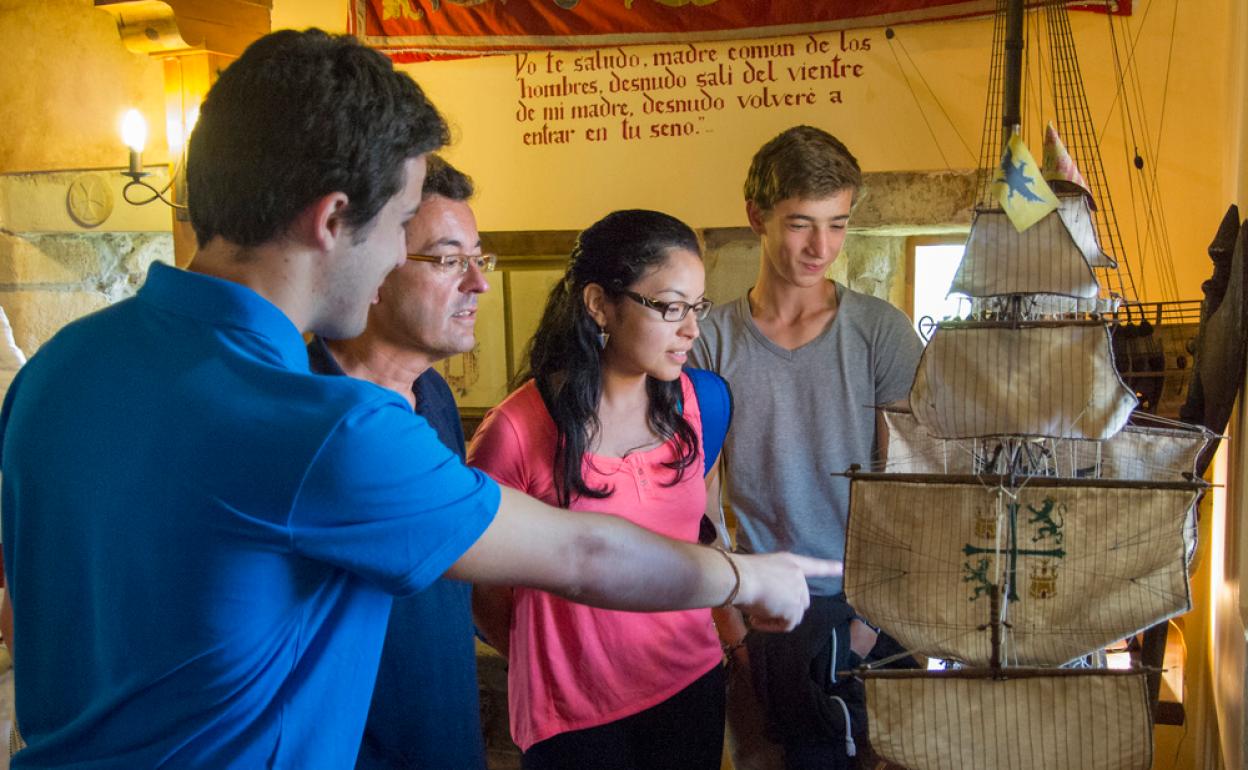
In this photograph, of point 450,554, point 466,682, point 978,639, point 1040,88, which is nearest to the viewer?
point 450,554

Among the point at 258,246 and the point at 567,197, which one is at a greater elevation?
the point at 567,197

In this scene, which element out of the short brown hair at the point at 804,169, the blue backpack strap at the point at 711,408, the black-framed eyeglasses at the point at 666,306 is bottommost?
the blue backpack strap at the point at 711,408

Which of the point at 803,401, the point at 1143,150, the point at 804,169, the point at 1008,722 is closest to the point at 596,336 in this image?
the point at 803,401

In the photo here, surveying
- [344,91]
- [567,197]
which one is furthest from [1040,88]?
[344,91]

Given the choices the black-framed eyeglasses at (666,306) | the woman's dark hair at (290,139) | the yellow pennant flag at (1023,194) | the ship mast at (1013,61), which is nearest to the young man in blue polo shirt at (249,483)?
the woman's dark hair at (290,139)

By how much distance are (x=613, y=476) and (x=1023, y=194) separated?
81cm

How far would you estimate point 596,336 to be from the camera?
2057 millimetres

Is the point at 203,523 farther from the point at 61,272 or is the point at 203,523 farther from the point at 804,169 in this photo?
the point at 61,272

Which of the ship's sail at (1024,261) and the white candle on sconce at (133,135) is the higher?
the white candle on sconce at (133,135)

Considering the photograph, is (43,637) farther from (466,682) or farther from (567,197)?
(567,197)

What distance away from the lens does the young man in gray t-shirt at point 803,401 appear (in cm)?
221

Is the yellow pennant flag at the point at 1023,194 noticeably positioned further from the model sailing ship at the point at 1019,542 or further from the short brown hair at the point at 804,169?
the short brown hair at the point at 804,169

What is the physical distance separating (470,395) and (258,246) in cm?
387

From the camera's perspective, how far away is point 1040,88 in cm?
375
